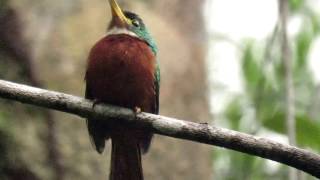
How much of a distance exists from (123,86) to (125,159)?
0.79ft

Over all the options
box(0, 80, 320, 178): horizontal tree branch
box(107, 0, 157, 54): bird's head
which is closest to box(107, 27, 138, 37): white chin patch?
box(107, 0, 157, 54): bird's head

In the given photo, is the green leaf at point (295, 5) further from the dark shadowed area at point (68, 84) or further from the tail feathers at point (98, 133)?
the tail feathers at point (98, 133)

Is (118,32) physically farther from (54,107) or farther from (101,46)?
(54,107)

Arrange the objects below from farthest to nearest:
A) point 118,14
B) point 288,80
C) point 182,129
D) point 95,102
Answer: point 118,14 < point 288,80 < point 95,102 < point 182,129

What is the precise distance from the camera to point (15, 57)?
126 inches

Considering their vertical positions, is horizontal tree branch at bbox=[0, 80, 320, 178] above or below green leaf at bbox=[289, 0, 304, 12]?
below

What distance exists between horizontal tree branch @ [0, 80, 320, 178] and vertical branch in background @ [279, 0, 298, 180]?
0.50 meters

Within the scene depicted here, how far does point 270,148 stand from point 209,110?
1740 millimetres

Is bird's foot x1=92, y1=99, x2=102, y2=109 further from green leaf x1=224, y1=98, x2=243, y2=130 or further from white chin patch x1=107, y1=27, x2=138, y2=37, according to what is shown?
green leaf x1=224, y1=98, x2=243, y2=130

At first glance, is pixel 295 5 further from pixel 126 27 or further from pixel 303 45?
pixel 126 27

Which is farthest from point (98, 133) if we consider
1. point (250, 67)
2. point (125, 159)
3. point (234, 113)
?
point (234, 113)

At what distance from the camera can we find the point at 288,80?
2.66 m

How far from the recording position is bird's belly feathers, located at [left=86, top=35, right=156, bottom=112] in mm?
2520

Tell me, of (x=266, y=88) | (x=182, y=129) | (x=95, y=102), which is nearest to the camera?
(x=182, y=129)
